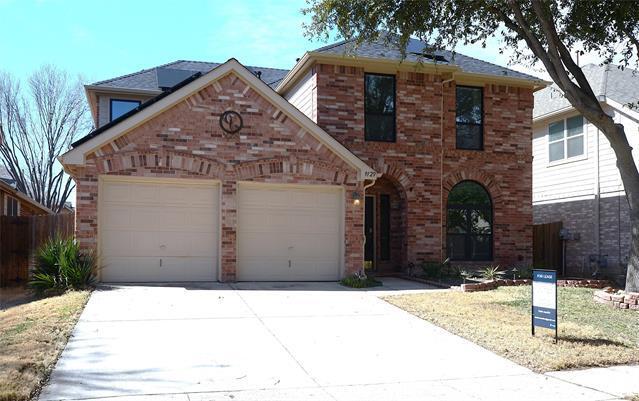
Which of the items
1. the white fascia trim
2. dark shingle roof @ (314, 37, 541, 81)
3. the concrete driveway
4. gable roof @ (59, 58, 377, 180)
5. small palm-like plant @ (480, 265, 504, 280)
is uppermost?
dark shingle roof @ (314, 37, 541, 81)

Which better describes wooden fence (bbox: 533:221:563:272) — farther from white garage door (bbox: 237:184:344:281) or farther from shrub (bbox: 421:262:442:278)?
white garage door (bbox: 237:184:344:281)

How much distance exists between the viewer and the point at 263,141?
14.3 meters

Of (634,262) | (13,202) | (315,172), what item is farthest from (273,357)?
(13,202)

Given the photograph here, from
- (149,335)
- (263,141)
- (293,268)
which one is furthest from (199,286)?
(149,335)

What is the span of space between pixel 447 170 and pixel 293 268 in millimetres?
5750

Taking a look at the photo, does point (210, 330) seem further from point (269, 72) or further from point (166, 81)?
point (269, 72)

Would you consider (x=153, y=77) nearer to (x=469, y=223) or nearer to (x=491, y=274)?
(x=469, y=223)

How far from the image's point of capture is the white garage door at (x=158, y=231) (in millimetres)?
13365

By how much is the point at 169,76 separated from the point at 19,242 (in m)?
8.02

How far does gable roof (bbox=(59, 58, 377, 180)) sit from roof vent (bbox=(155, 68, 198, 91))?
710 cm

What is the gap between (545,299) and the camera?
8469 mm

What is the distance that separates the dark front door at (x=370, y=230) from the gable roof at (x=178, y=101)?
2.84 m

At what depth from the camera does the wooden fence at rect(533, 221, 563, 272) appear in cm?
1969

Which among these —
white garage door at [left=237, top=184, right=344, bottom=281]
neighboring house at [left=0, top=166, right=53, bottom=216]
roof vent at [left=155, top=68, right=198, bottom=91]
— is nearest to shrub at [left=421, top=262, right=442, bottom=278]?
white garage door at [left=237, top=184, right=344, bottom=281]
